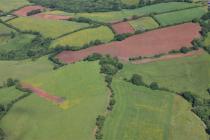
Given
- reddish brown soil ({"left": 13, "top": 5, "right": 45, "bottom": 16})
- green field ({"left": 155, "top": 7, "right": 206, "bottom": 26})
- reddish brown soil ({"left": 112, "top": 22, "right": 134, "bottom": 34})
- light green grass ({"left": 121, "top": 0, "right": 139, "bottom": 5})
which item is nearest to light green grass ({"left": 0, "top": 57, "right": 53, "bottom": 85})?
reddish brown soil ({"left": 112, "top": 22, "right": 134, "bottom": 34})

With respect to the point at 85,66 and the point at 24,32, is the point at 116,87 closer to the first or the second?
the point at 85,66

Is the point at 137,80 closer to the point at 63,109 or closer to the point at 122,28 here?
the point at 63,109

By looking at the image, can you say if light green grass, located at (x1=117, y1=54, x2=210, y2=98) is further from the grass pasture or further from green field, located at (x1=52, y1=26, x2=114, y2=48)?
the grass pasture

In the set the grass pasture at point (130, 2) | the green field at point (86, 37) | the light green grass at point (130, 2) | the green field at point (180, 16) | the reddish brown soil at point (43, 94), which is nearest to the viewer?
the reddish brown soil at point (43, 94)

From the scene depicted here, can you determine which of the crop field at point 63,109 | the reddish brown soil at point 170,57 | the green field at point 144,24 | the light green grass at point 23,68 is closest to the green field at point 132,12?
the green field at point 144,24

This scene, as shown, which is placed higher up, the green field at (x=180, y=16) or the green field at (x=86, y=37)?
the green field at (x=180, y=16)

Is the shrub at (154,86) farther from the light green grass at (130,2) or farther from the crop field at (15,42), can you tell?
the light green grass at (130,2)

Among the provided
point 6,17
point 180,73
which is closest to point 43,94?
point 180,73

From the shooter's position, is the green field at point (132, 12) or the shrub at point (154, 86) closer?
the shrub at point (154, 86)

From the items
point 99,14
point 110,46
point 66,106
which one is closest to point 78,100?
point 66,106
